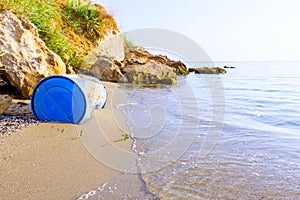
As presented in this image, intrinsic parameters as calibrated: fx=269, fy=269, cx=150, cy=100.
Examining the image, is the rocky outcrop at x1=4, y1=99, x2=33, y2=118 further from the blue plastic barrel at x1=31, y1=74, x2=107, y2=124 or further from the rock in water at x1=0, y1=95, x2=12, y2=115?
the blue plastic barrel at x1=31, y1=74, x2=107, y2=124

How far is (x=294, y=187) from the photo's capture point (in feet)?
6.75

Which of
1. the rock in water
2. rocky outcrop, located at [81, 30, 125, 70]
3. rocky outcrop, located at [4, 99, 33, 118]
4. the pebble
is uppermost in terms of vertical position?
rocky outcrop, located at [81, 30, 125, 70]

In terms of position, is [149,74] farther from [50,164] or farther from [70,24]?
[50,164]

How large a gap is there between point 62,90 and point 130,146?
1.10m

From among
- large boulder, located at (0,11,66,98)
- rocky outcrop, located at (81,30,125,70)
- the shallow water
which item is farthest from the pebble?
rocky outcrop, located at (81,30,125,70)

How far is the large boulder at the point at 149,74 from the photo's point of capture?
36.8 ft

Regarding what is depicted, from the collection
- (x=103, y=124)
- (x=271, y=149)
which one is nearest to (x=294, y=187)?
(x=271, y=149)

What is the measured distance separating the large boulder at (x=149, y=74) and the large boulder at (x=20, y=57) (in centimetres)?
687

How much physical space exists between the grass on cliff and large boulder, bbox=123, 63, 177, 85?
6.25ft

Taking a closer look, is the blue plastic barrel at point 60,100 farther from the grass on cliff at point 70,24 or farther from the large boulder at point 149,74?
the large boulder at point 149,74

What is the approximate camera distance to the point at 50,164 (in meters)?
2.17

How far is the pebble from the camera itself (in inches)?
108

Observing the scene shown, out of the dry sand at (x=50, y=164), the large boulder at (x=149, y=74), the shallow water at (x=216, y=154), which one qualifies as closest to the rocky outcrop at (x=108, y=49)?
the large boulder at (x=149, y=74)

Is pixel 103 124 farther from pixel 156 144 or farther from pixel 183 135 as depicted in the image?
pixel 183 135
